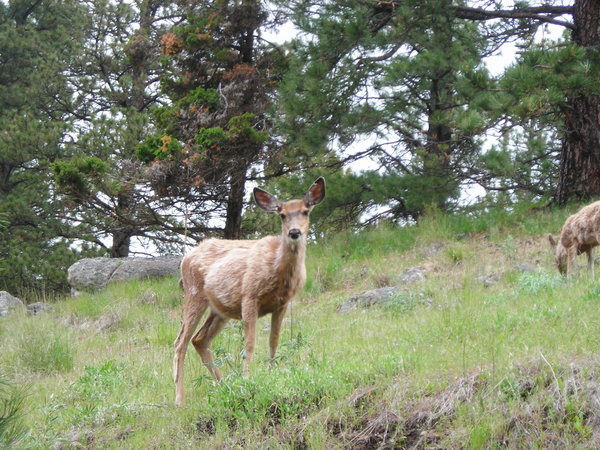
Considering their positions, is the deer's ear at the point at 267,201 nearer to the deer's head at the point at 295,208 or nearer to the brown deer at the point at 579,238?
the deer's head at the point at 295,208

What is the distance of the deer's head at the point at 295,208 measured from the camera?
26.3ft

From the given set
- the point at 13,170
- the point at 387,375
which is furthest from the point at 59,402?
the point at 13,170

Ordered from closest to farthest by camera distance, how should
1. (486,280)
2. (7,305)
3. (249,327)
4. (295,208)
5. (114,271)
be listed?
1. (249,327)
2. (295,208)
3. (486,280)
4. (7,305)
5. (114,271)

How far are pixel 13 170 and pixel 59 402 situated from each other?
20005 mm

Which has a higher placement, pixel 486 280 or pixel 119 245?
pixel 119 245

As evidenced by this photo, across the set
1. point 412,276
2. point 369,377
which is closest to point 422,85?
point 412,276

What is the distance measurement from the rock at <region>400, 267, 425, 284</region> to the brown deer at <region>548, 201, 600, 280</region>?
2390mm

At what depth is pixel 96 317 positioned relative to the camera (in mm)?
14672

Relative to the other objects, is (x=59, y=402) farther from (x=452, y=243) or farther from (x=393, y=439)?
(x=452, y=243)

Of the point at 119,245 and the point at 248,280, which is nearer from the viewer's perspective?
the point at 248,280

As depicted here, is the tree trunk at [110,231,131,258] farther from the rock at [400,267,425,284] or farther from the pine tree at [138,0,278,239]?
the rock at [400,267,425,284]

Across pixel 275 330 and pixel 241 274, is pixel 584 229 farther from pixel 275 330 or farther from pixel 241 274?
pixel 241 274

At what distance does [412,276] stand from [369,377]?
6.15m

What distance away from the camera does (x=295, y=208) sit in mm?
8227
